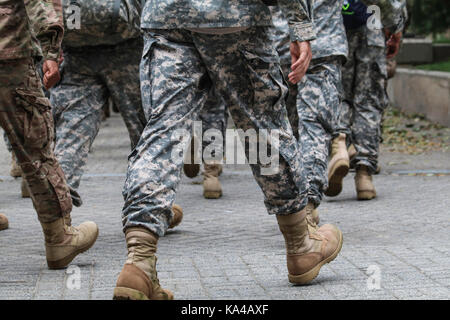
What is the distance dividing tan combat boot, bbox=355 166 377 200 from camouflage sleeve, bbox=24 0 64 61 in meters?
3.34

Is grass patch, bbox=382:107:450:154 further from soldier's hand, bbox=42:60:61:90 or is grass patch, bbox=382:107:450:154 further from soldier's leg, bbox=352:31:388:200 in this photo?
soldier's hand, bbox=42:60:61:90

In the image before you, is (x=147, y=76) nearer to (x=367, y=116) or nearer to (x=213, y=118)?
(x=213, y=118)

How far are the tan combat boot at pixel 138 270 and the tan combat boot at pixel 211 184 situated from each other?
3.94 m

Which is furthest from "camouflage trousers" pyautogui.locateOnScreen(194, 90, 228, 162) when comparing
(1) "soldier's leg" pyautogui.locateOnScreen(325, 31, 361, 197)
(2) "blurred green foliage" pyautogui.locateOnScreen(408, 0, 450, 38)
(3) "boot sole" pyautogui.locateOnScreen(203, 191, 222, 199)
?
(2) "blurred green foliage" pyautogui.locateOnScreen(408, 0, 450, 38)

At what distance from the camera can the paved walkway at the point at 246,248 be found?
4.33 meters

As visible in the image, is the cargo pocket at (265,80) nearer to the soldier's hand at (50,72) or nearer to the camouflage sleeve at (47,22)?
the camouflage sleeve at (47,22)

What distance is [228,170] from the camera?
935cm

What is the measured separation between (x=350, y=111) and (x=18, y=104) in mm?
3841

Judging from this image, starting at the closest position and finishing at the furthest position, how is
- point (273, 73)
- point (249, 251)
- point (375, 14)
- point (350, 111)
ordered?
1. point (273, 73)
2. point (249, 251)
3. point (375, 14)
4. point (350, 111)

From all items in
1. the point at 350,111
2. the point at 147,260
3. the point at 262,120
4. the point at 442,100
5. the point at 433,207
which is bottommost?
the point at 442,100

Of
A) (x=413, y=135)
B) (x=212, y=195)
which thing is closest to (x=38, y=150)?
(x=212, y=195)

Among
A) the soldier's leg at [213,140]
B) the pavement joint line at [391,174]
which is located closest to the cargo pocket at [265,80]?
the soldier's leg at [213,140]
